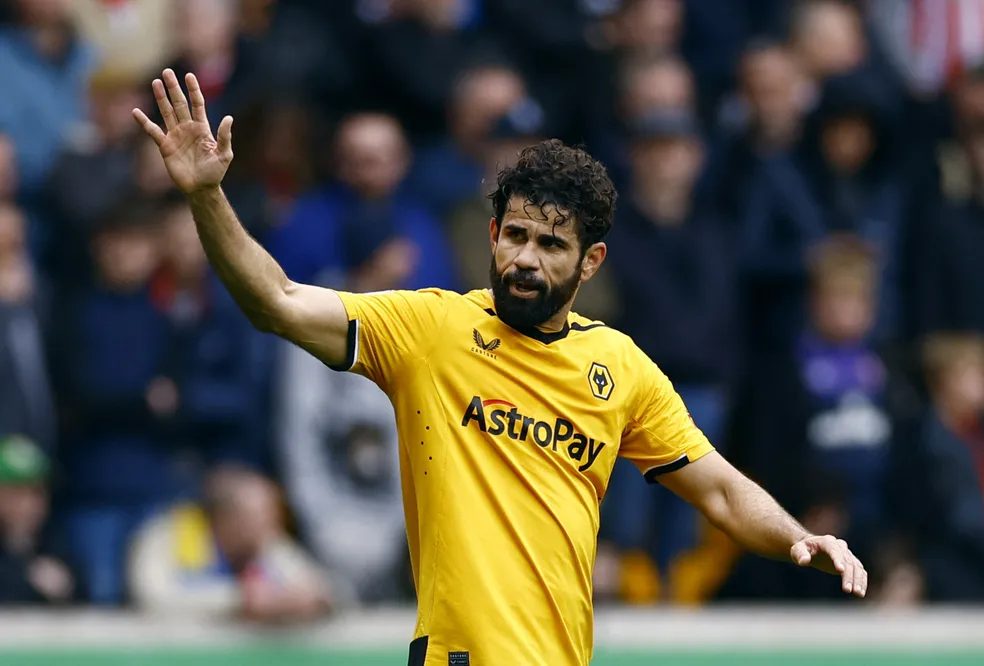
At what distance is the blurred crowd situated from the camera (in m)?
9.66

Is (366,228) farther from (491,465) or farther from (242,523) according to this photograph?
(491,465)

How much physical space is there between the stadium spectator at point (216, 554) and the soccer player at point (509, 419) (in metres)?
3.64

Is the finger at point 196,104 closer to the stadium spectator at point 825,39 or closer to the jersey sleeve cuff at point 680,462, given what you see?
the jersey sleeve cuff at point 680,462

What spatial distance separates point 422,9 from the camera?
11.0 metres

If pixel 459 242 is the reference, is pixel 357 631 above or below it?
below

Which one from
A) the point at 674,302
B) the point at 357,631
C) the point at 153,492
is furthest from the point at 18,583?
the point at 674,302

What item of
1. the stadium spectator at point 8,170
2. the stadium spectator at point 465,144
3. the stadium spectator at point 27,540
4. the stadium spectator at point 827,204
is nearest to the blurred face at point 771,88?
the stadium spectator at point 827,204

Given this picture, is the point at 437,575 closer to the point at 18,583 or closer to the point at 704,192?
the point at 18,583

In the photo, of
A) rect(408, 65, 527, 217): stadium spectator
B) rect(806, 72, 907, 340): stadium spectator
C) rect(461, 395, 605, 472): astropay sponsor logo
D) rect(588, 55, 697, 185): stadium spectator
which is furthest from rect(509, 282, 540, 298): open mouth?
rect(806, 72, 907, 340): stadium spectator

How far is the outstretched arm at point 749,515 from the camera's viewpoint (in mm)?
5645

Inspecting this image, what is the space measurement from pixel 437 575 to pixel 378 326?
2.50 feet

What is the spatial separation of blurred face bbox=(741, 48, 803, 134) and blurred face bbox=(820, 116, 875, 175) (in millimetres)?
232

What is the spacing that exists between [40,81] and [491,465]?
236 inches

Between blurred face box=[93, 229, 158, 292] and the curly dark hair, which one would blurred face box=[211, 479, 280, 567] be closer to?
blurred face box=[93, 229, 158, 292]
